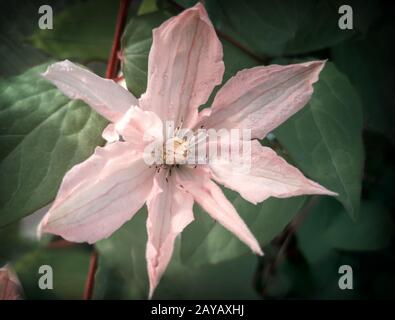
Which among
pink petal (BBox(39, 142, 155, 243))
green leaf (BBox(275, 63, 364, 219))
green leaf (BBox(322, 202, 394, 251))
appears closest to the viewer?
pink petal (BBox(39, 142, 155, 243))

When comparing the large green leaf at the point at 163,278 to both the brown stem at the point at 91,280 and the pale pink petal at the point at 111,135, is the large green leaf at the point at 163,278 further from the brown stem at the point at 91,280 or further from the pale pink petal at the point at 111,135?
the pale pink petal at the point at 111,135

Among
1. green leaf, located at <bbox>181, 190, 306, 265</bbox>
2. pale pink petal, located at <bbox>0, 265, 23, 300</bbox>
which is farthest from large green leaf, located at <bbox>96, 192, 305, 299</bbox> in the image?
pale pink petal, located at <bbox>0, 265, 23, 300</bbox>

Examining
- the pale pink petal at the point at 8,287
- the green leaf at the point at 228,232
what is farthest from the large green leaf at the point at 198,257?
the pale pink petal at the point at 8,287

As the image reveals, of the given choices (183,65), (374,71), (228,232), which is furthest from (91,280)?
(374,71)

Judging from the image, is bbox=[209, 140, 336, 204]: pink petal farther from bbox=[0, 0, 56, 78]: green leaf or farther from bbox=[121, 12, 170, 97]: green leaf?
bbox=[0, 0, 56, 78]: green leaf

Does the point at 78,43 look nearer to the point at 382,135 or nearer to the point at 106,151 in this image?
the point at 106,151

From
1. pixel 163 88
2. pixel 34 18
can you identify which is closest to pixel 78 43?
pixel 34 18
